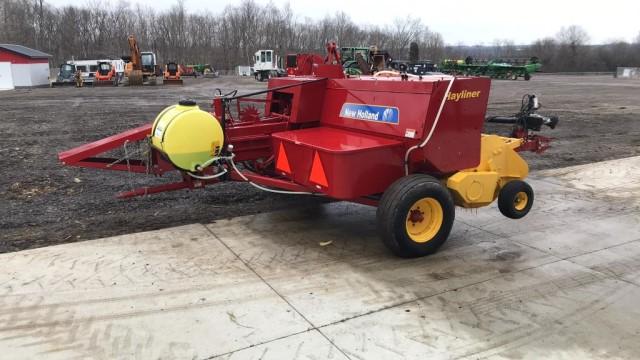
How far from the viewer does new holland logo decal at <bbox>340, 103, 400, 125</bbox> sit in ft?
14.8

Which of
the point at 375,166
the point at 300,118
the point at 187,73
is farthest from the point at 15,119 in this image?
the point at 187,73

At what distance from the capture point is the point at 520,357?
10.0 ft

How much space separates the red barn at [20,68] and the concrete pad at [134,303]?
35.3m

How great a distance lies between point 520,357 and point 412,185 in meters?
1.56

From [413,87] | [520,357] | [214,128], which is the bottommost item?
[520,357]

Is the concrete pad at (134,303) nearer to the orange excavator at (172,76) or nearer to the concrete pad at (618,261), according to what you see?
the concrete pad at (618,261)

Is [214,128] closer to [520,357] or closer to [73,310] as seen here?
[73,310]

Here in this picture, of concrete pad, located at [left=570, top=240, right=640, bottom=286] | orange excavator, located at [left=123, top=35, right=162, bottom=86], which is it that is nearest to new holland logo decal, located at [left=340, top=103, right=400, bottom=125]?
concrete pad, located at [left=570, top=240, right=640, bottom=286]

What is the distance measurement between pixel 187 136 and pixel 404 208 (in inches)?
74.1

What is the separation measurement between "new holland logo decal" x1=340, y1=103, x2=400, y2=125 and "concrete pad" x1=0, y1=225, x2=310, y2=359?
167 centimetres

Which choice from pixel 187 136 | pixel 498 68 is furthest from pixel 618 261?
pixel 498 68

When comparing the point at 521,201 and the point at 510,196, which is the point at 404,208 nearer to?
the point at 510,196

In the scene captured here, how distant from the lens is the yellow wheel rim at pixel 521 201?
517 centimetres

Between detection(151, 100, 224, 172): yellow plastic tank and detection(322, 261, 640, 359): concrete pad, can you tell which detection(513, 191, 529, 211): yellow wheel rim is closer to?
detection(322, 261, 640, 359): concrete pad
